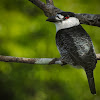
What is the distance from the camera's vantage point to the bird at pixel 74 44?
3.14 meters

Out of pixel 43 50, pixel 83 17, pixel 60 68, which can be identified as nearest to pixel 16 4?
pixel 43 50

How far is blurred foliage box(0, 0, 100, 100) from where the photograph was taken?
4.64m

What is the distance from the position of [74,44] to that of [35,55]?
1590 mm

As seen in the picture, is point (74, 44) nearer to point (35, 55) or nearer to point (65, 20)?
point (65, 20)

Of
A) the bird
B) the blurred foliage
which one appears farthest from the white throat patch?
the blurred foliage

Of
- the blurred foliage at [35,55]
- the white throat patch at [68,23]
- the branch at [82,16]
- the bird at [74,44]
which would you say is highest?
the branch at [82,16]

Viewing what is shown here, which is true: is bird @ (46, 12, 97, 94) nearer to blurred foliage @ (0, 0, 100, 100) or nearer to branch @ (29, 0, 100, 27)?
branch @ (29, 0, 100, 27)

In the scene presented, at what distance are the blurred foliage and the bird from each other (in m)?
1.18

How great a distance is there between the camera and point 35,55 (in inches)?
185

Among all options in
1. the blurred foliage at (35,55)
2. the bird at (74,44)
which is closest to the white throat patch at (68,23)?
the bird at (74,44)

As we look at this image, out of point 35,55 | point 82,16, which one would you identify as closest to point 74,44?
point 82,16

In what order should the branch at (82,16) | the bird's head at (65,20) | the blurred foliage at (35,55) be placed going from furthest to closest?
the blurred foliage at (35,55)
the bird's head at (65,20)
the branch at (82,16)

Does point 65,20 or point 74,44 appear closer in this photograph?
point 74,44

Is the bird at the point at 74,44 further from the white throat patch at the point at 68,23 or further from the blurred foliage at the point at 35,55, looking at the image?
the blurred foliage at the point at 35,55
